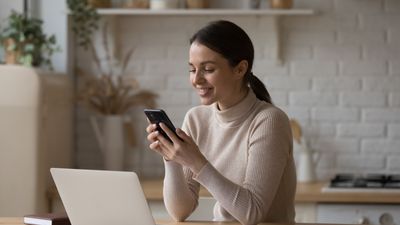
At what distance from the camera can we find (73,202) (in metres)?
2.41

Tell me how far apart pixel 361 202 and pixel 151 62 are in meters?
1.26

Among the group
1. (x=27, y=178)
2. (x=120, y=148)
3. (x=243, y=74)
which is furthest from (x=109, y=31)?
(x=243, y=74)

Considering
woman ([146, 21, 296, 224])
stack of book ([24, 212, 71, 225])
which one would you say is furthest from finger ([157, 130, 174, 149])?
stack of book ([24, 212, 71, 225])

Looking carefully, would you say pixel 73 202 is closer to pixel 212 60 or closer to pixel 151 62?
pixel 212 60

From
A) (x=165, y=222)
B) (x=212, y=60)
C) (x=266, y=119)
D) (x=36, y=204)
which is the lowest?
(x=36, y=204)

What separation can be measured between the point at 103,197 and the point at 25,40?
2.00 meters

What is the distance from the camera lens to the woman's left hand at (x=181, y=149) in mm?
2492

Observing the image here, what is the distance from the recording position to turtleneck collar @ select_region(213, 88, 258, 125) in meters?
2.82

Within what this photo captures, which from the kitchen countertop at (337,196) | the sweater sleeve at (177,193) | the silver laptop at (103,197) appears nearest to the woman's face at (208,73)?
the sweater sleeve at (177,193)

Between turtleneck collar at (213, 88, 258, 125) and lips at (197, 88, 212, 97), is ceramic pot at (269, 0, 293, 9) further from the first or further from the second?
lips at (197, 88, 212, 97)

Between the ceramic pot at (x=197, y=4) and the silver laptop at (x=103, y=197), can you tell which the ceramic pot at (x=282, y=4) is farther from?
the silver laptop at (x=103, y=197)

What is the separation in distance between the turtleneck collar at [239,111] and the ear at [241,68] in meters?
0.08

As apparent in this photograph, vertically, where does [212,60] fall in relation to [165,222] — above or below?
above

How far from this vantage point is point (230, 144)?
9.28ft
